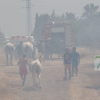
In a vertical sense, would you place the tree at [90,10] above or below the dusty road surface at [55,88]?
above

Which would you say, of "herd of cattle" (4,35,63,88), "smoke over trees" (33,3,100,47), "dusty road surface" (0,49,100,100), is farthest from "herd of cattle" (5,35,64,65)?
"smoke over trees" (33,3,100,47)

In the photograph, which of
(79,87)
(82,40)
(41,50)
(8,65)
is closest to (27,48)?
(8,65)

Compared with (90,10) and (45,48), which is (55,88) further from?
(90,10)

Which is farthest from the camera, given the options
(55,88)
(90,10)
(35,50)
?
(90,10)

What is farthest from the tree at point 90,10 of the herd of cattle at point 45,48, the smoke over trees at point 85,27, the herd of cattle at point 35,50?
the herd of cattle at point 35,50

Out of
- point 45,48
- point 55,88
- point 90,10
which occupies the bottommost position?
point 55,88

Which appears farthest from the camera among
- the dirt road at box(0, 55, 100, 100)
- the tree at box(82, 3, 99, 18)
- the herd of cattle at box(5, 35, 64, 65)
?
the tree at box(82, 3, 99, 18)

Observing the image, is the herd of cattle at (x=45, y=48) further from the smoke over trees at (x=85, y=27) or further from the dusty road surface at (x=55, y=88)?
the smoke over trees at (x=85, y=27)

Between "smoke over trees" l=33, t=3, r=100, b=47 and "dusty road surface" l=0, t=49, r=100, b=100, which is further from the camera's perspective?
"smoke over trees" l=33, t=3, r=100, b=47

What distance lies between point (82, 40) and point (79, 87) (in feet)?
174

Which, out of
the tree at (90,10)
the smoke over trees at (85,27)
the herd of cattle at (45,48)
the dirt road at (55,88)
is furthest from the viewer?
the tree at (90,10)

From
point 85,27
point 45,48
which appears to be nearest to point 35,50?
point 45,48

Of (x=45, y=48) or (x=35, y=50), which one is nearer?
(x=35, y=50)

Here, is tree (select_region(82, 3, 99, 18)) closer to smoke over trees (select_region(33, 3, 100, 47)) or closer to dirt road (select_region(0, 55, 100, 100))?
smoke over trees (select_region(33, 3, 100, 47))
